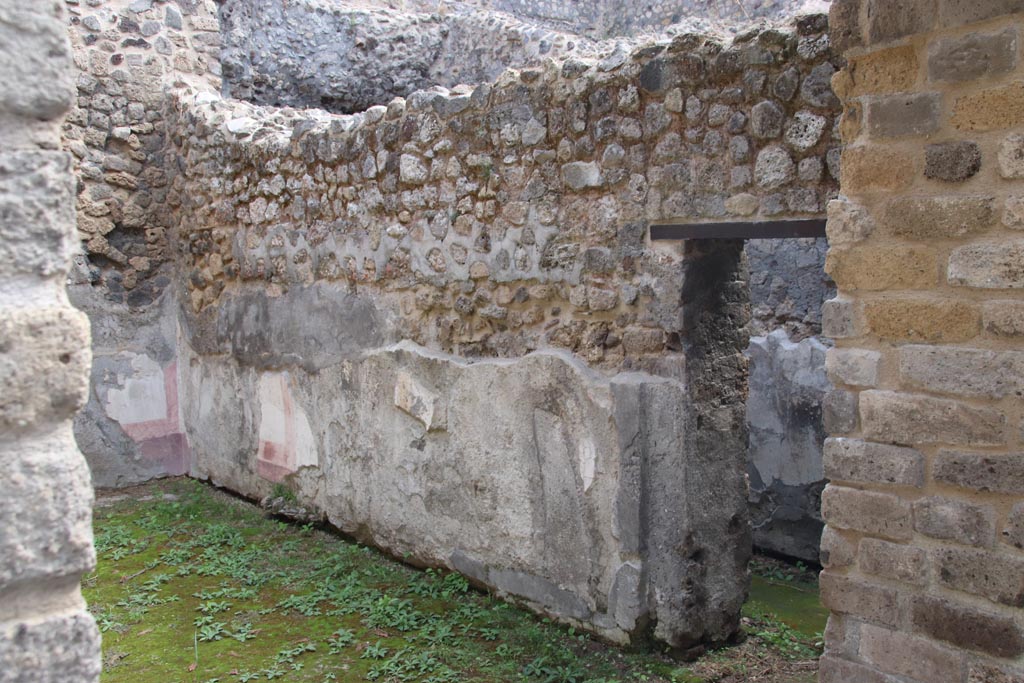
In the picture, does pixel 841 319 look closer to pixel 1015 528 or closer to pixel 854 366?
pixel 854 366

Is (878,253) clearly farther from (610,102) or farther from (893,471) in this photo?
(610,102)

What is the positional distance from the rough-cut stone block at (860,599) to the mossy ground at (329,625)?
114cm

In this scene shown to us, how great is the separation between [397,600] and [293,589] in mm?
582

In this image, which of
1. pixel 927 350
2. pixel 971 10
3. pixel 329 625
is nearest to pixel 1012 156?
pixel 971 10

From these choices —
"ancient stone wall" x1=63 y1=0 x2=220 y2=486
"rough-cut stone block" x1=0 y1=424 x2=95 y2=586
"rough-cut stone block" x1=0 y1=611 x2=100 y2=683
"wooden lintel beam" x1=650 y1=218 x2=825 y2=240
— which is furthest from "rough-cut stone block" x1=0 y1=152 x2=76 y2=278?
"ancient stone wall" x1=63 y1=0 x2=220 y2=486

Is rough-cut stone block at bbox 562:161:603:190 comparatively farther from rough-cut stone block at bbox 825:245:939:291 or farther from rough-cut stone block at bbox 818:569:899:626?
rough-cut stone block at bbox 818:569:899:626

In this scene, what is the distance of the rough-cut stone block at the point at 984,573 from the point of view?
95.5 inches

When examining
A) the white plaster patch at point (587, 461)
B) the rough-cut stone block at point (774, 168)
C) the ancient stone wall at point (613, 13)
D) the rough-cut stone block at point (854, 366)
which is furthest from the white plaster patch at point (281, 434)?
the ancient stone wall at point (613, 13)

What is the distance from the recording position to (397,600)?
4.59 m

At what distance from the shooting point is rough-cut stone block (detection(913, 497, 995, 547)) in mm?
2482

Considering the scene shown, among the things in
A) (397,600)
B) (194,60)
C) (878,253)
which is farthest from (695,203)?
(194,60)

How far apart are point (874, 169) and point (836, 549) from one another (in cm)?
105

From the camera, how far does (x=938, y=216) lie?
8.24 feet

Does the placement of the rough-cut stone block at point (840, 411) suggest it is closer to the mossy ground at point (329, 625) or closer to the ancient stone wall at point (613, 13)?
the mossy ground at point (329, 625)
